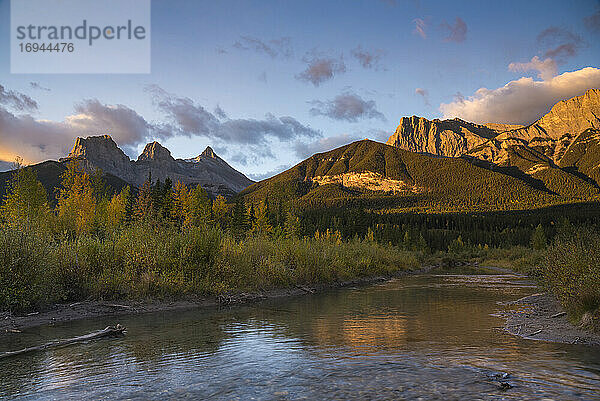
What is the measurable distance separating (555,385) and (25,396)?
10.1 m

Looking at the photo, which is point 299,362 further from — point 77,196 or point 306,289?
point 77,196

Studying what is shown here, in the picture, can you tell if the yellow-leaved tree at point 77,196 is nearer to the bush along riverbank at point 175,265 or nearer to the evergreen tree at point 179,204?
the bush along riverbank at point 175,265

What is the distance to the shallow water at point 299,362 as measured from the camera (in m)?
7.57

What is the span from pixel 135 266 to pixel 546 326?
18.1 meters

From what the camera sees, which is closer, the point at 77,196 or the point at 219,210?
the point at 77,196

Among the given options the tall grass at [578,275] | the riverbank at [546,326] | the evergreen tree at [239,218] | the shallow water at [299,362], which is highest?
the evergreen tree at [239,218]

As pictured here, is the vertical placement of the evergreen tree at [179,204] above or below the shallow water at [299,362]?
above

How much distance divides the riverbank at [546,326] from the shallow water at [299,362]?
2.16 feet

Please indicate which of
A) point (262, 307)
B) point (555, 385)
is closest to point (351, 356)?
point (555, 385)

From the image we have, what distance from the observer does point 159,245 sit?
2092 centimetres

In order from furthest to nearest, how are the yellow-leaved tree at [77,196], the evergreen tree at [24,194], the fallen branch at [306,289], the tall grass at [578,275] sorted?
the yellow-leaved tree at [77,196] → the evergreen tree at [24,194] → the fallen branch at [306,289] → the tall grass at [578,275]

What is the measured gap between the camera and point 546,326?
46.6 feet

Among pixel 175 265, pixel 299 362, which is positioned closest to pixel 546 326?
pixel 299 362

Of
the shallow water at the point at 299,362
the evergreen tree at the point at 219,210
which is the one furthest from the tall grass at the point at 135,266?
the evergreen tree at the point at 219,210
